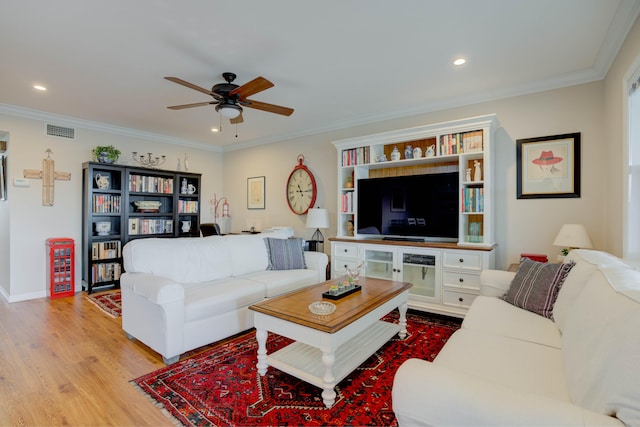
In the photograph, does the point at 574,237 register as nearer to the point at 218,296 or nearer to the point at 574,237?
the point at 574,237

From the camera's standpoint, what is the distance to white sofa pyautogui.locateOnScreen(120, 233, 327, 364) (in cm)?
235

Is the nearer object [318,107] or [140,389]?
[140,389]

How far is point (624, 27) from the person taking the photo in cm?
218

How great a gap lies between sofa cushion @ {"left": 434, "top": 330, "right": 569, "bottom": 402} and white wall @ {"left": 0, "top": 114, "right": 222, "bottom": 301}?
5.06 meters

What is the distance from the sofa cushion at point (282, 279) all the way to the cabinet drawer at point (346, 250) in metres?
0.50

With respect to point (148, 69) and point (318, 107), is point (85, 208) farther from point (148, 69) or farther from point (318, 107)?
point (318, 107)

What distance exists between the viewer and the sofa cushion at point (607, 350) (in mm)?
840

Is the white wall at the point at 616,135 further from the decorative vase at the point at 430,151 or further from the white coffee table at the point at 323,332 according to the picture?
the white coffee table at the point at 323,332

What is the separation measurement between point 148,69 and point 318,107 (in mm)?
1893

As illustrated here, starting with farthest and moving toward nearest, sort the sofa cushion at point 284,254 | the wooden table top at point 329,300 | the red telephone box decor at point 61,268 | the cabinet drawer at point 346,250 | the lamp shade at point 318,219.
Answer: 1. the lamp shade at point 318,219
2. the red telephone box decor at point 61,268
3. the cabinet drawer at point 346,250
4. the sofa cushion at point 284,254
5. the wooden table top at point 329,300

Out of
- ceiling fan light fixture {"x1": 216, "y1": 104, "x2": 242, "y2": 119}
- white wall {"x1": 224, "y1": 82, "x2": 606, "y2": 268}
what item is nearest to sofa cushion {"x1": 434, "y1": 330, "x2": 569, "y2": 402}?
white wall {"x1": 224, "y1": 82, "x2": 606, "y2": 268}

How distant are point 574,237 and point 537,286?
0.93 meters

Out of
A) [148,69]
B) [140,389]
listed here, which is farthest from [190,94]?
[140,389]

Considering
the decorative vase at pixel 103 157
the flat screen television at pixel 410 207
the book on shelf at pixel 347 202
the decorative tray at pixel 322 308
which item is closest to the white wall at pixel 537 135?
the flat screen television at pixel 410 207
